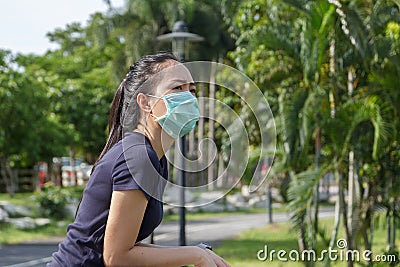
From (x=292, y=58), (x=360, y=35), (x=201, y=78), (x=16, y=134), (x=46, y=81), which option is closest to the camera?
(x=201, y=78)

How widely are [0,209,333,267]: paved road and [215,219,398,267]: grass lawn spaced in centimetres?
51

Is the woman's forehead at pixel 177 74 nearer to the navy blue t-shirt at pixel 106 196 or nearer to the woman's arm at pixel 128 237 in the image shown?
the navy blue t-shirt at pixel 106 196

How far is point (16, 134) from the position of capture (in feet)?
69.1

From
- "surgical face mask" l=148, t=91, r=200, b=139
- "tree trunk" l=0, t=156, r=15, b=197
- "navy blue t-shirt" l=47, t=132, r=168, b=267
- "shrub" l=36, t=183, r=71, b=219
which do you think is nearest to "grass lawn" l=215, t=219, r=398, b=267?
"shrub" l=36, t=183, r=71, b=219

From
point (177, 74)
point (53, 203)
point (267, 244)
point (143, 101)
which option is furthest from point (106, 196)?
point (53, 203)

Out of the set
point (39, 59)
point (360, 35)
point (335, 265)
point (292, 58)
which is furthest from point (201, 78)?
point (39, 59)

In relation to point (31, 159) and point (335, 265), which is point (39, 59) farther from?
point (335, 265)

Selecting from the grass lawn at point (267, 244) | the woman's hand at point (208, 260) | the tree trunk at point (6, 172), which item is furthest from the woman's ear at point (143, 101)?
the tree trunk at point (6, 172)

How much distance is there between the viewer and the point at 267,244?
15.0 m

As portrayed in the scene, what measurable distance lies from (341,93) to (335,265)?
226 centimetres

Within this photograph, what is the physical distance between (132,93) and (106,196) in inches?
13.8

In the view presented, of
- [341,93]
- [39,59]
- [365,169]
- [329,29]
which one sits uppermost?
[39,59]

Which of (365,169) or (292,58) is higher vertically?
(292,58)

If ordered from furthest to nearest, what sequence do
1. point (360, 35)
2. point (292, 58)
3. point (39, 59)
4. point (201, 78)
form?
point (39, 59) → point (292, 58) → point (360, 35) → point (201, 78)
